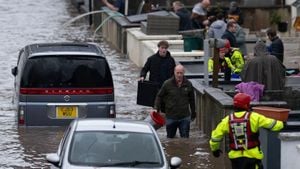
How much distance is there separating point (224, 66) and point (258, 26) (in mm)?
16886

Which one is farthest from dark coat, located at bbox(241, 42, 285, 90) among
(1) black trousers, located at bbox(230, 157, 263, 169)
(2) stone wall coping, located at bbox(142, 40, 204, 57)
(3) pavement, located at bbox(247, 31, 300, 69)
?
(3) pavement, located at bbox(247, 31, 300, 69)

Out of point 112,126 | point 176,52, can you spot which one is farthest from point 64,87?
point 176,52

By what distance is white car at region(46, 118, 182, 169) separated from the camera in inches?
489

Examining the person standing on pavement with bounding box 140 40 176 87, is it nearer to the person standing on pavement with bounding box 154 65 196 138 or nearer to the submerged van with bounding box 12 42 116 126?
the submerged van with bounding box 12 42 116 126

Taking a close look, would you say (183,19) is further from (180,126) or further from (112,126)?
(112,126)

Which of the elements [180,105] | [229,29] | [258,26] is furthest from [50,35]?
[180,105]

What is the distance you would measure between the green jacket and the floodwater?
54 centimetres

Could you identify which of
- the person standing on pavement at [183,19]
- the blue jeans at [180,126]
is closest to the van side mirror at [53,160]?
the blue jeans at [180,126]

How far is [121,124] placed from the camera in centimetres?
1330

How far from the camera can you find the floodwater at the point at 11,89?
1729 cm

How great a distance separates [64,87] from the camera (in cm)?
1867

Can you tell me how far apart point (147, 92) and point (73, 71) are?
6.78 feet

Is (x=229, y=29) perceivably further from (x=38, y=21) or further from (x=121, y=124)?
(x=38, y=21)

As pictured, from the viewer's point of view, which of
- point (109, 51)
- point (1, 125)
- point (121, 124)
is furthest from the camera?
point (109, 51)
